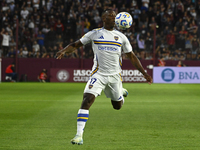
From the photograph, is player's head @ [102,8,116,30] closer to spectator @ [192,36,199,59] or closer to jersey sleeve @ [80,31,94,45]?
jersey sleeve @ [80,31,94,45]

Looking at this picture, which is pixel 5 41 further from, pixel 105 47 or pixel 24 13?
pixel 105 47

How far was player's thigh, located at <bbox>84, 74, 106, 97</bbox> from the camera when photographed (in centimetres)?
621

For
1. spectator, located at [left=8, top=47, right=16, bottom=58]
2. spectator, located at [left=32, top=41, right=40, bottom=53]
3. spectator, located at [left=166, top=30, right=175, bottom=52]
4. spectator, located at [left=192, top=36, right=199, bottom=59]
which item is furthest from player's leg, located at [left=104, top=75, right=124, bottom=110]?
spectator, located at [left=8, top=47, right=16, bottom=58]

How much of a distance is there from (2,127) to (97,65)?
2621 millimetres

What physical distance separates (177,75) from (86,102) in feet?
64.4

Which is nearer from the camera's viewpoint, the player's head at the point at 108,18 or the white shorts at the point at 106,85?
the white shorts at the point at 106,85

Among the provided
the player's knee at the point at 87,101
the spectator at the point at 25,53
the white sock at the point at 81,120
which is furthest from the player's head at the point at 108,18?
the spectator at the point at 25,53

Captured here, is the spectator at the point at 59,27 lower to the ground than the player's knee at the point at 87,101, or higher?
higher

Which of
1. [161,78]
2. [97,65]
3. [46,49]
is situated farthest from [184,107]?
[46,49]

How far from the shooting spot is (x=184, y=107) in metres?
11.6

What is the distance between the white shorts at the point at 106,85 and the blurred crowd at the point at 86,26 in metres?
17.8

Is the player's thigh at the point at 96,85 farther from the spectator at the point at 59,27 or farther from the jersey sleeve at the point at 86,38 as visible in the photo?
the spectator at the point at 59,27

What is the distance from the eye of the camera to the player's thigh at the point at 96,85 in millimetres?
6215

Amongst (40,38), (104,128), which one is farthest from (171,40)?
(104,128)
